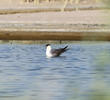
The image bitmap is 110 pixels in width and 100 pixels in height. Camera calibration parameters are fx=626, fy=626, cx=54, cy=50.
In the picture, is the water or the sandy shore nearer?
the water

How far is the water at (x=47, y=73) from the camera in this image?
13.8 feet

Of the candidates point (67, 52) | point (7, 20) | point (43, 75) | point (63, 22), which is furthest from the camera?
point (7, 20)

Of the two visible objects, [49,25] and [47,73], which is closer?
[47,73]

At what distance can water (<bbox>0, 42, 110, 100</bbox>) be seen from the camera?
420 centimetres

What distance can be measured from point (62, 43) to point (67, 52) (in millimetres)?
4012

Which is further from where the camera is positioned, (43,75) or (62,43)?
(62,43)

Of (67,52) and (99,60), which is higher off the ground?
(99,60)

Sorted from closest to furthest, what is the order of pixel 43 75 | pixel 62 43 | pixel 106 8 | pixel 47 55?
pixel 106 8, pixel 43 75, pixel 47 55, pixel 62 43

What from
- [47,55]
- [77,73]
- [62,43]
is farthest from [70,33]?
[77,73]

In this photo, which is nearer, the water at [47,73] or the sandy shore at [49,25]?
the water at [47,73]

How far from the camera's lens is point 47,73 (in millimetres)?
11617

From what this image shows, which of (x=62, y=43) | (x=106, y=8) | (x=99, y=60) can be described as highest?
(x=106, y=8)

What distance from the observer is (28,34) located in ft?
73.5

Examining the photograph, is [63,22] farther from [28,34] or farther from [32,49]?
[32,49]
